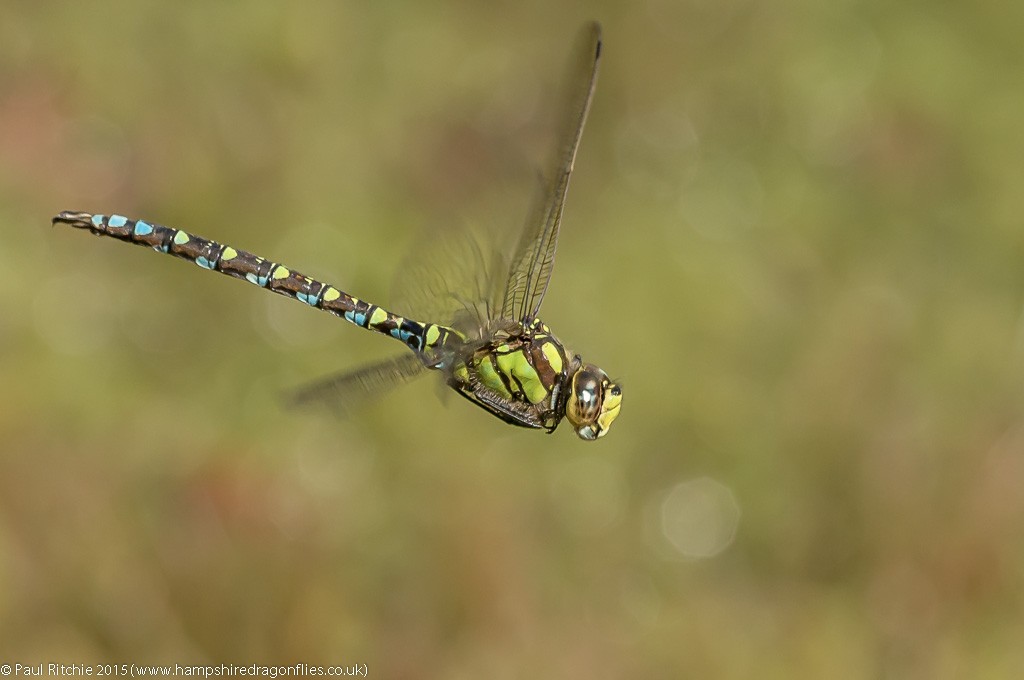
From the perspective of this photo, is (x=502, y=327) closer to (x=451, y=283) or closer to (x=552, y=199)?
(x=451, y=283)

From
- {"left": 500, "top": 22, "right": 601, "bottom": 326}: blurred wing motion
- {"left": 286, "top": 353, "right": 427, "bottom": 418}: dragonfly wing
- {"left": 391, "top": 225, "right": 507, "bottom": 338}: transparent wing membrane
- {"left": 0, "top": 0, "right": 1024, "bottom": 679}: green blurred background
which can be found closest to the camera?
{"left": 286, "top": 353, "right": 427, "bottom": 418}: dragonfly wing

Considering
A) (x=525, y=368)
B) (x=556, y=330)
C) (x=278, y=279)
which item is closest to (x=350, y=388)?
(x=525, y=368)

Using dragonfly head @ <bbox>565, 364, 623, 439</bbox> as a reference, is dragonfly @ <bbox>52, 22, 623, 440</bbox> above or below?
above

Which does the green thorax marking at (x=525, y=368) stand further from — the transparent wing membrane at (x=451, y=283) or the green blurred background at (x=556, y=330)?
the green blurred background at (x=556, y=330)

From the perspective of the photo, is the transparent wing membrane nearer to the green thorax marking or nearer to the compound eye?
the green thorax marking

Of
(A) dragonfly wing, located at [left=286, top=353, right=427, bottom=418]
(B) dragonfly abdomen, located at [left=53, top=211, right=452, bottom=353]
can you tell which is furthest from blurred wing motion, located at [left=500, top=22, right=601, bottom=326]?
(A) dragonfly wing, located at [left=286, top=353, right=427, bottom=418]

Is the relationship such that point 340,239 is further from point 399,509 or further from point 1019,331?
point 1019,331

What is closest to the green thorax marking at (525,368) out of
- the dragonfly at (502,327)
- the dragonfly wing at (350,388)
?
the dragonfly at (502,327)
